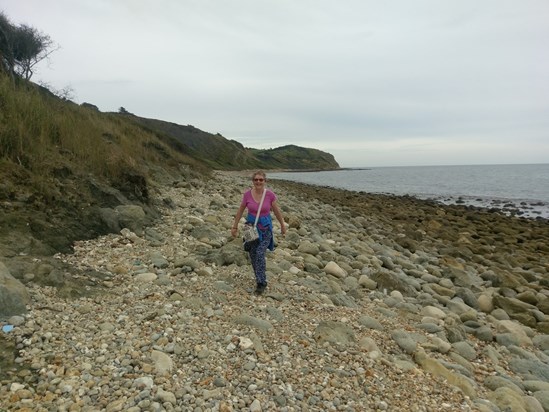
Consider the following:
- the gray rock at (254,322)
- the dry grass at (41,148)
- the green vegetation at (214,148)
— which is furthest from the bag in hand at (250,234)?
the green vegetation at (214,148)

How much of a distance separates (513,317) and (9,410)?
7382 millimetres

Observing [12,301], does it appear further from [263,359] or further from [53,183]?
[53,183]

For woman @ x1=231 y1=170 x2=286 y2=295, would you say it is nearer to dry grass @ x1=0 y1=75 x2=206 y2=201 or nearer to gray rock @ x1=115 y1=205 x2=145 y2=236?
gray rock @ x1=115 y1=205 x2=145 y2=236

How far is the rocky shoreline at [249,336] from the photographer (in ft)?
10.4

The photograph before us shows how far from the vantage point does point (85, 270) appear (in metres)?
5.14

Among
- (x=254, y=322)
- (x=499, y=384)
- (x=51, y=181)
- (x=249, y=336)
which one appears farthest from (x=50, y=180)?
(x=499, y=384)

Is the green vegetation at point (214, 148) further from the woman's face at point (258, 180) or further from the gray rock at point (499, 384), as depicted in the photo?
the gray rock at point (499, 384)

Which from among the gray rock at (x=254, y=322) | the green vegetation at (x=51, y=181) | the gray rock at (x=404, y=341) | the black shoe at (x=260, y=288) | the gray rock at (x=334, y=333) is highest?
the green vegetation at (x=51, y=181)

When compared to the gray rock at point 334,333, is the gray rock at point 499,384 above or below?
below

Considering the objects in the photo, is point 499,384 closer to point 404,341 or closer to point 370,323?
point 404,341

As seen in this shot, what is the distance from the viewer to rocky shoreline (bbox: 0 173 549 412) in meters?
3.16

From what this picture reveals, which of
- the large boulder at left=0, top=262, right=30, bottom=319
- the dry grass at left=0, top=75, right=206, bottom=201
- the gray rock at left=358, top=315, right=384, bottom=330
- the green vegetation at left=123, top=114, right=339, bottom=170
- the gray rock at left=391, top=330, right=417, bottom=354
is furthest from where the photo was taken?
the green vegetation at left=123, top=114, right=339, bottom=170

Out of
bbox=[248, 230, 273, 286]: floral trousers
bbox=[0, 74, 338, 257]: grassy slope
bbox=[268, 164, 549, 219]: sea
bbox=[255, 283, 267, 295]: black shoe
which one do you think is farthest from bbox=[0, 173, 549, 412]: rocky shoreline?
bbox=[268, 164, 549, 219]: sea

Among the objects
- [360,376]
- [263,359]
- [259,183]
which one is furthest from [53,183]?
[360,376]
